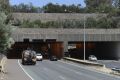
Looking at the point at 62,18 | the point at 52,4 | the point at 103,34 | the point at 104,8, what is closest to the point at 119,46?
the point at 103,34

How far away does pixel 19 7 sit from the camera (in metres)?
177

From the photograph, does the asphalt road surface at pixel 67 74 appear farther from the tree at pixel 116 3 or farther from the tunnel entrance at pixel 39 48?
the tree at pixel 116 3

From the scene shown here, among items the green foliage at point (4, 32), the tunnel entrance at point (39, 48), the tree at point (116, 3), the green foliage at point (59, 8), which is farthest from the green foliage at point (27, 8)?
the green foliage at point (4, 32)

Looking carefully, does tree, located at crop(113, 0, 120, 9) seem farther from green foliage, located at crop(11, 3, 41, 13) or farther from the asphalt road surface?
the asphalt road surface

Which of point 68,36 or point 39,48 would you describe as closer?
point 68,36

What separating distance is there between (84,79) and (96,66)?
22.0 metres

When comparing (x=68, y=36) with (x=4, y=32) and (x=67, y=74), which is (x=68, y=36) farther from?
(x=4, y=32)

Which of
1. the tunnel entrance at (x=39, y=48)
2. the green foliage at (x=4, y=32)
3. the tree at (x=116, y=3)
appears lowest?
the tunnel entrance at (x=39, y=48)

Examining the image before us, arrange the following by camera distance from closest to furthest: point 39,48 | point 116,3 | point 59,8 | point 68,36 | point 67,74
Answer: point 67,74
point 68,36
point 39,48
point 116,3
point 59,8

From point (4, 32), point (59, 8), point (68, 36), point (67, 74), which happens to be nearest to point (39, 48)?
point (68, 36)

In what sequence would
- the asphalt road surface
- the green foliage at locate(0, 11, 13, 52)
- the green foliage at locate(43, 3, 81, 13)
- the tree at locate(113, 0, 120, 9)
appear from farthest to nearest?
the green foliage at locate(43, 3, 81, 13), the tree at locate(113, 0, 120, 9), the asphalt road surface, the green foliage at locate(0, 11, 13, 52)

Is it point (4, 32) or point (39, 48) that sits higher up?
point (4, 32)

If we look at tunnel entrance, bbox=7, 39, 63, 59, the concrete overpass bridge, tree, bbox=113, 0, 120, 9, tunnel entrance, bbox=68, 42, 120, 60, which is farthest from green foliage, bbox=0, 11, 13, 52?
→ tree, bbox=113, 0, 120, 9

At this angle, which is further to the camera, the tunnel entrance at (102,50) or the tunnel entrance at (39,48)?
the tunnel entrance at (39,48)
